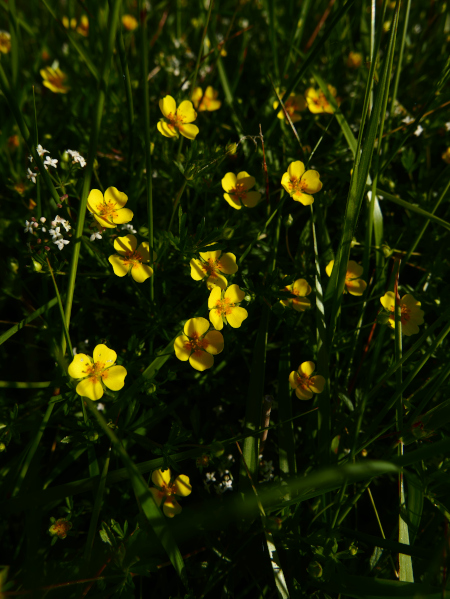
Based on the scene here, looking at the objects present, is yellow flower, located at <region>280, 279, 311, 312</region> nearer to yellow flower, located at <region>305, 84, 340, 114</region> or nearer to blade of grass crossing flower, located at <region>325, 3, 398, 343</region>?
Answer: blade of grass crossing flower, located at <region>325, 3, 398, 343</region>

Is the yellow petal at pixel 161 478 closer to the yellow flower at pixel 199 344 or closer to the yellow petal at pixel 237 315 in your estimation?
the yellow flower at pixel 199 344

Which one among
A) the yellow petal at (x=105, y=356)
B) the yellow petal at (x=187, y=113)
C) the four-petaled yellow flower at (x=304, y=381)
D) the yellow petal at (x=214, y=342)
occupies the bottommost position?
the four-petaled yellow flower at (x=304, y=381)

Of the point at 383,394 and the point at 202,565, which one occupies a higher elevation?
the point at 383,394

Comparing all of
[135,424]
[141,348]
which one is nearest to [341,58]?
[141,348]

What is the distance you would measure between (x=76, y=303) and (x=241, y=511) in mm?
1516

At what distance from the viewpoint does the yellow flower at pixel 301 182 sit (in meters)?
2.23

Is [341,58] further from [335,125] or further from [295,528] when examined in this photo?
[295,528]

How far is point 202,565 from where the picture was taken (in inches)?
75.9

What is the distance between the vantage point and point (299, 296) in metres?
2.16

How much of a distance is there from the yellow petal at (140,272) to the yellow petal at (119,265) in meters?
0.03

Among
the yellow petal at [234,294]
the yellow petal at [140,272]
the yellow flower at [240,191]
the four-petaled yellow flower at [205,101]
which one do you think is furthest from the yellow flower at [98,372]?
the four-petaled yellow flower at [205,101]

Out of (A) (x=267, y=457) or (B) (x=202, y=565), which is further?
(A) (x=267, y=457)

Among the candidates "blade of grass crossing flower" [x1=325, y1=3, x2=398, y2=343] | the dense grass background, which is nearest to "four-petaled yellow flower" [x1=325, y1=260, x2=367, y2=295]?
the dense grass background

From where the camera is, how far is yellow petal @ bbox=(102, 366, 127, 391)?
183cm
